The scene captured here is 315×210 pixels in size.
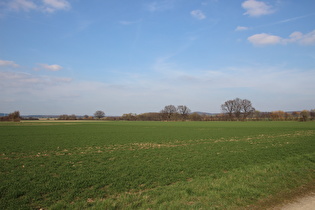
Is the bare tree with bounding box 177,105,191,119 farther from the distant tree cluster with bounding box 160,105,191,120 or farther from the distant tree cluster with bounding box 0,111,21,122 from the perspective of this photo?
the distant tree cluster with bounding box 0,111,21,122

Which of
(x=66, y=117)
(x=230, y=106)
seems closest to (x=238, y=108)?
(x=230, y=106)

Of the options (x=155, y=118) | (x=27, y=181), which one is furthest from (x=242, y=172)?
(x=155, y=118)

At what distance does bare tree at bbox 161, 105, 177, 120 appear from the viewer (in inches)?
7293

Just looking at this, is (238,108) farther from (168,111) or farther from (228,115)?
(168,111)

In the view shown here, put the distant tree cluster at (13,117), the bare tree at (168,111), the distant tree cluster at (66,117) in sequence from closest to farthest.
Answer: the distant tree cluster at (13,117) → the distant tree cluster at (66,117) → the bare tree at (168,111)

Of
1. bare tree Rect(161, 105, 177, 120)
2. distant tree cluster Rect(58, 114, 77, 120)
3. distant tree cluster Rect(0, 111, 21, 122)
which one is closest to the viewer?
distant tree cluster Rect(0, 111, 21, 122)

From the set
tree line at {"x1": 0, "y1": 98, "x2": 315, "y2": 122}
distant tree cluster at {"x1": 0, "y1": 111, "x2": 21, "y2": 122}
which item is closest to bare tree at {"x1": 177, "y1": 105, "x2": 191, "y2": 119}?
tree line at {"x1": 0, "y1": 98, "x2": 315, "y2": 122}

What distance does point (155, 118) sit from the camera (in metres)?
189

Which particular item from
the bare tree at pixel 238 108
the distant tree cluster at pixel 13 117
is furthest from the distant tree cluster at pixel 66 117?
the bare tree at pixel 238 108

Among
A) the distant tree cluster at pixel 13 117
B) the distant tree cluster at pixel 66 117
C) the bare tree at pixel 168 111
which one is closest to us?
the distant tree cluster at pixel 13 117

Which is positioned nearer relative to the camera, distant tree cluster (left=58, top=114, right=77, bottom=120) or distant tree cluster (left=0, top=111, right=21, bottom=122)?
distant tree cluster (left=0, top=111, right=21, bottom=122)

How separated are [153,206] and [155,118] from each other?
182 meters

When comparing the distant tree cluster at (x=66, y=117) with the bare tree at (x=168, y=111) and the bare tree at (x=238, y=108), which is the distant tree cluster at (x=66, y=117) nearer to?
the bare tree at (x=168, y=111)

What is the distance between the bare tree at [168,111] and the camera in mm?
185250
